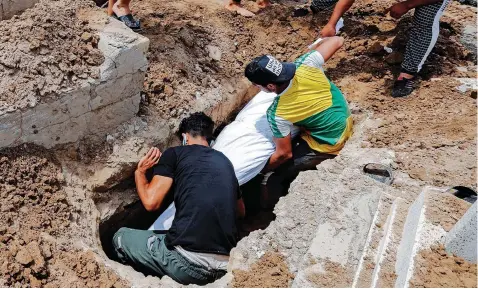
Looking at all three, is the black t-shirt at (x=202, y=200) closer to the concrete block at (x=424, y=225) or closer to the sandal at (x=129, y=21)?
the concrete block at (x=424, y=225)

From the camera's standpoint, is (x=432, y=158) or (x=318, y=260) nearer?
Answer: (x=318, y=260)

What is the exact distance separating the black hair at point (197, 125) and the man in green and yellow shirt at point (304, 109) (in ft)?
1.74

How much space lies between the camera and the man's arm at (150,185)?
3.87 metres

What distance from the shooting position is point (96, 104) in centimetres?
377

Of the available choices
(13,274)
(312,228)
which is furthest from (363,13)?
(13,274)

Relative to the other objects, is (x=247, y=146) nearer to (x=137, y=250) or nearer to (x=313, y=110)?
(x=313, y=110)

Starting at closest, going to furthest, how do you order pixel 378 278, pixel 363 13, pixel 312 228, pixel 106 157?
1. pixel 378 278
2. pixel 312 228
3. pixel 106 157
4. pixel 363 13

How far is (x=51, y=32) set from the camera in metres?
3.59

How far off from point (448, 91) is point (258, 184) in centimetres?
190

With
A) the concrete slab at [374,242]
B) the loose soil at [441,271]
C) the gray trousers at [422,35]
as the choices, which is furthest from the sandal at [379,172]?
the gray trousers at [422,35]

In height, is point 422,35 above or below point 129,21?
above

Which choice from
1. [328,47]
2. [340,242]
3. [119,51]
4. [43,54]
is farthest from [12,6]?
[340,242]

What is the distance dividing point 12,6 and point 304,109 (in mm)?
2309

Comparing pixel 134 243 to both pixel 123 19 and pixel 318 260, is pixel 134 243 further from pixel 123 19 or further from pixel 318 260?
pixel 123 19
